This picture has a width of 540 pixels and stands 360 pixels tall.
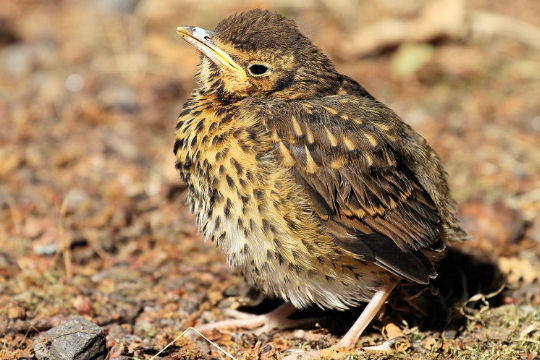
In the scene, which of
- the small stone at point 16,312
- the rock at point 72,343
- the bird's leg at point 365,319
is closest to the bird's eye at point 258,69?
the bird's leg at point 365,319

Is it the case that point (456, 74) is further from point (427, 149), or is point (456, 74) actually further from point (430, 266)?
point (430, 266)

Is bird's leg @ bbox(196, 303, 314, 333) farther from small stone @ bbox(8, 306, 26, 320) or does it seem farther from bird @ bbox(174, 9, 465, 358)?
small stone @ bbox(8, 306, 26, 320)

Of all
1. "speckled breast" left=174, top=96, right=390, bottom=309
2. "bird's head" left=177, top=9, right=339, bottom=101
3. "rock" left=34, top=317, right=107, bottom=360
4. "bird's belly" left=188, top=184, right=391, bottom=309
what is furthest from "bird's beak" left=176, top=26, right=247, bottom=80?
"rock" left=34, top=317, right=107, bottom=360

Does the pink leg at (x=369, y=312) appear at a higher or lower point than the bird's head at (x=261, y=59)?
lower

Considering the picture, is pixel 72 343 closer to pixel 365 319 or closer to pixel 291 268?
pixel 291 268

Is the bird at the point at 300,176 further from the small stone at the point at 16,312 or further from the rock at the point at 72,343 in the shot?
the small stone at the point at 16,312
